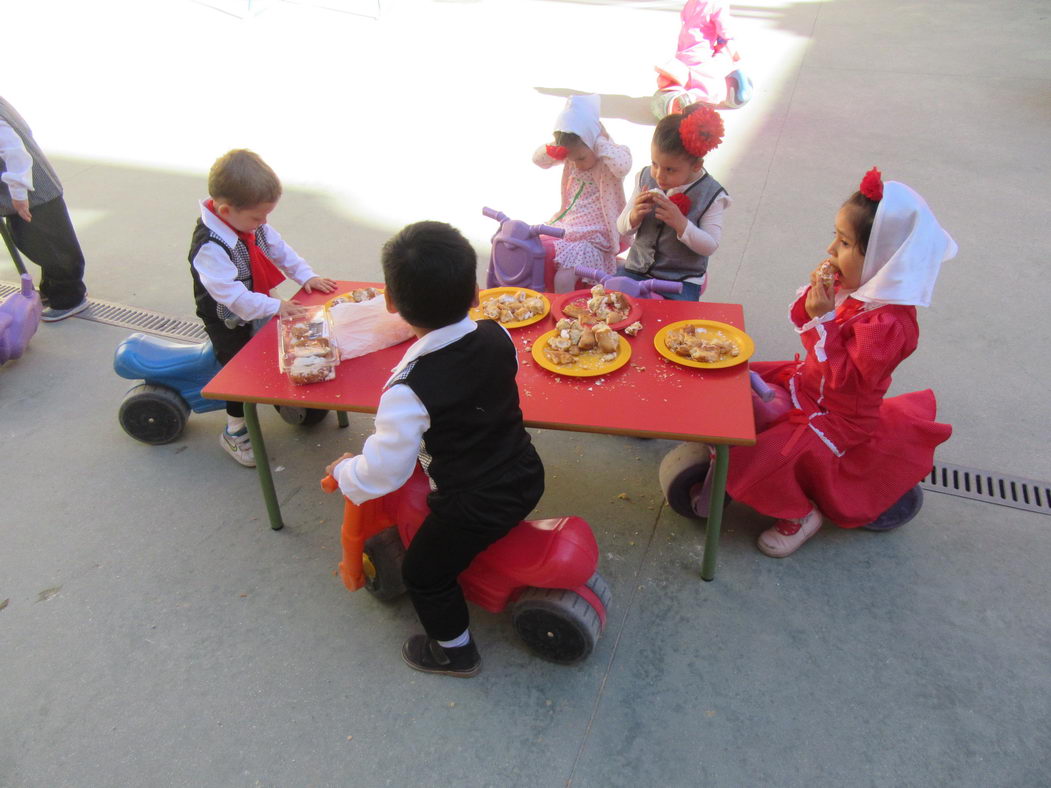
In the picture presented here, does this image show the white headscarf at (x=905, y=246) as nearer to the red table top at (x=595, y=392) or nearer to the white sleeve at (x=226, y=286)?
the red table top at (x=595, y=392)

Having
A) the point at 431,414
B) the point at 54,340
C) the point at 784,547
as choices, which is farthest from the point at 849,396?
the point at 54,340

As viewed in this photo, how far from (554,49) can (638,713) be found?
674cm

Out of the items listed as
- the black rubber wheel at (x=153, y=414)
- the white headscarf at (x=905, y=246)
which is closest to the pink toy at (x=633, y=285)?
the white headscarf at (x=905, y=246)

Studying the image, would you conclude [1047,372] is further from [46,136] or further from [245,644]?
[46,136]

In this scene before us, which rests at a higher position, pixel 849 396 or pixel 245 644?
pixel 849 396

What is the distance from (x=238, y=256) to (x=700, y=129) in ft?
5.39

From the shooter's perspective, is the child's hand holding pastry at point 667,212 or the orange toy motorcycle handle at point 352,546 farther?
the child's hand holding pastry at point 667,212

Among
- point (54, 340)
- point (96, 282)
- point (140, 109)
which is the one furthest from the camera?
point (140, 109)

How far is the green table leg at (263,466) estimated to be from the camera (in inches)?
97.8

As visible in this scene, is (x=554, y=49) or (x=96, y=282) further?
(x=554, y=49)

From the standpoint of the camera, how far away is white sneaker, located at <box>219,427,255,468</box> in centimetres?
301

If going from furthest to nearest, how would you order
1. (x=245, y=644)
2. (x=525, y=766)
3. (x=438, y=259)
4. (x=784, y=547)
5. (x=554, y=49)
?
1. (x=554, y=49)
2. (x=784, y=547)
3. (x=245, y=644)
4. (x=525, y=766)
5. (x=438, y=259)

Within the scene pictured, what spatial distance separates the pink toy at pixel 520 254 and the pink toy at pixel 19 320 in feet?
7.06

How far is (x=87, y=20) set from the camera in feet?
28.7
